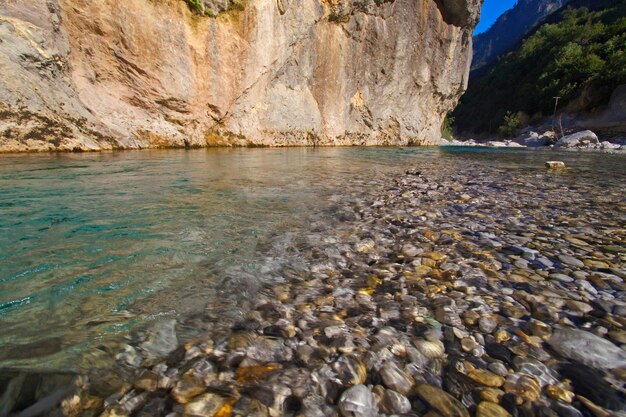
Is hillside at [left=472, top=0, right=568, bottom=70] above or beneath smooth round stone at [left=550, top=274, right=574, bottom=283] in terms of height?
above

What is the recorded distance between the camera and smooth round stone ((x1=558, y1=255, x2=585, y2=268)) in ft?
7.61

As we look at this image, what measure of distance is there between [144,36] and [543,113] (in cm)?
5930

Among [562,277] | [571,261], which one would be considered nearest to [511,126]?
[571,261]

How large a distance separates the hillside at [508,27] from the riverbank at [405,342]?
17568 centimetres

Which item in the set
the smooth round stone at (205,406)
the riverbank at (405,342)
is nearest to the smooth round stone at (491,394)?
the riverbank at (405,342)

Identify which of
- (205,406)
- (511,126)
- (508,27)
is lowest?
(205,406)

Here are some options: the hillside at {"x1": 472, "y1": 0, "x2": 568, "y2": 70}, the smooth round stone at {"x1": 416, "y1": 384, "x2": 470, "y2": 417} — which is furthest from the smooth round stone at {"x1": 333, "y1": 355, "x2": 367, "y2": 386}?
the hillside at {"x1": 472, "y1": 0, "x2": 568, "y2": 70}

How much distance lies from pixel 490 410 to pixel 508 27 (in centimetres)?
22129

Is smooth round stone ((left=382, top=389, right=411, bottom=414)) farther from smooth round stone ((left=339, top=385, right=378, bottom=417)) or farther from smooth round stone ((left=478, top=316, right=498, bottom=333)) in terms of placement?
smooth round stone ((left=478, top=316, right=498, bottom=333))

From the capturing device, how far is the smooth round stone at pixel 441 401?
1.13m

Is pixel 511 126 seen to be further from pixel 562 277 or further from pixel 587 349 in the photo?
pixel 587 349

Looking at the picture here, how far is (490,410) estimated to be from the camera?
3.76 feet

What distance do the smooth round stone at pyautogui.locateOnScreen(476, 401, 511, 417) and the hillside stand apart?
17695cm

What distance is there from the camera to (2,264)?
2090 millimetres
